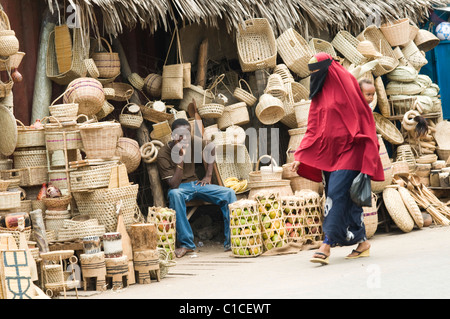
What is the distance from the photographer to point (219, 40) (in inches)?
405

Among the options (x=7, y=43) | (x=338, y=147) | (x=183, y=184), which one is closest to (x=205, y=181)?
(x=183, y=184)

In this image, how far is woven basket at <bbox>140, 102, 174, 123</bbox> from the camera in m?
8.93

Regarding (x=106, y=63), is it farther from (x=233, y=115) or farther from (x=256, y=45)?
(x=256, y=45)

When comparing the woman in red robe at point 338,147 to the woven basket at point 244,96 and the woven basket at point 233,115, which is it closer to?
the woven basket at point 233,115

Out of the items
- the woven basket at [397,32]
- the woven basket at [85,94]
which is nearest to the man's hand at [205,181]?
the woven basket at [85,94]

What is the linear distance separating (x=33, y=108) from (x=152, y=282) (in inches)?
95.6

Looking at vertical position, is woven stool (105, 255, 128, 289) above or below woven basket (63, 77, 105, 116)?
below

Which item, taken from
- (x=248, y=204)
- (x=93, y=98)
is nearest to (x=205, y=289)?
(x=248, y=204)

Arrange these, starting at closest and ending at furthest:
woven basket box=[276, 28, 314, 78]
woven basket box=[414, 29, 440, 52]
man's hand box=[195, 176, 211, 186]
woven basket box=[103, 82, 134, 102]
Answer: man's hand box=[195, 176, 211, 186], woven basket box=[103, 82, 134, 102], woven basket box=[276, 28, 314, 78], woven basket box=[414, 29, 440, 52]

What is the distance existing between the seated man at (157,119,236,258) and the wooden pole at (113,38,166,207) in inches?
10.9

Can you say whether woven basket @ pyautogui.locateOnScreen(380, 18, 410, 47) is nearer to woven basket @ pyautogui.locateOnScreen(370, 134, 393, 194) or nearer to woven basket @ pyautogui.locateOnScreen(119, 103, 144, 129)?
woven basket @ pyautogui.locateOnScreen(370, 134, 393, 194)

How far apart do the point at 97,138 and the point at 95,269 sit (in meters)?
1.39

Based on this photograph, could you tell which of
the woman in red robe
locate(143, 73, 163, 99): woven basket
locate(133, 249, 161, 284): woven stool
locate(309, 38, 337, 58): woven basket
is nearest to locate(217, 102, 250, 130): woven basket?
locate(143, 73, 163, 99): woven basket

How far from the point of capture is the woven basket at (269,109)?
9273mm
